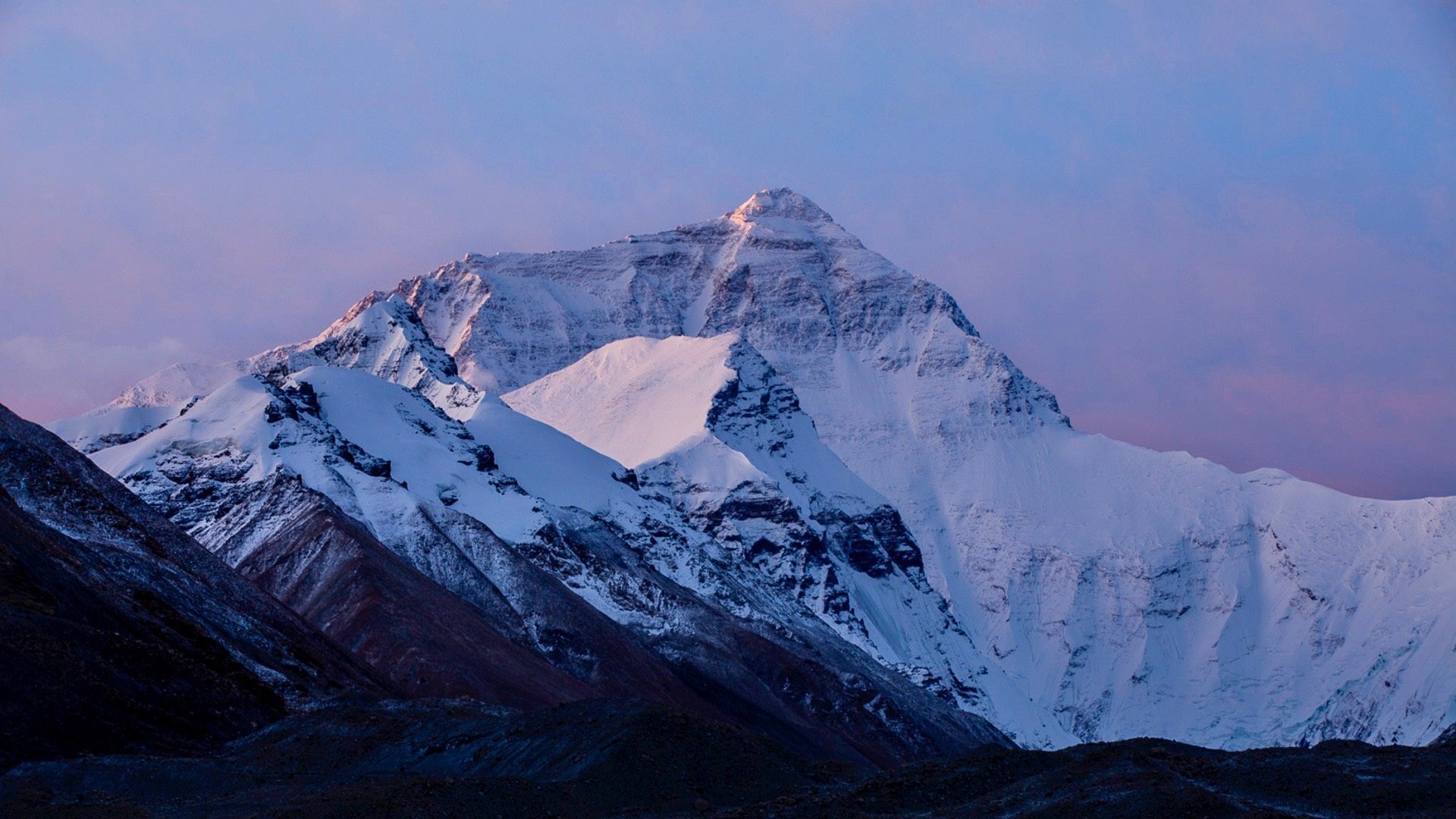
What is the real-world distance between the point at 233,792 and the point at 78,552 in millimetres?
38891

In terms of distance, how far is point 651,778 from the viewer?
2844 inches

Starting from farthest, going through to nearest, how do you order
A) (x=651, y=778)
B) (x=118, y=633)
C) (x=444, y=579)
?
(x=444, y=579) < (x=118, y=633) < (x=651, y=778)

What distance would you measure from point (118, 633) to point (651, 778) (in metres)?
30.8

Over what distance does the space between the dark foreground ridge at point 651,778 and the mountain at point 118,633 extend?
11.4 ft

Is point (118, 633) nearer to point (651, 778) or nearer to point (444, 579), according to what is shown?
point (651, 778)

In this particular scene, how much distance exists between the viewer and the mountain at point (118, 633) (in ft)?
255

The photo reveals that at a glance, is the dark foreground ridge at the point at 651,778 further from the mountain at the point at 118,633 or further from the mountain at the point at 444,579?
the mountain at the point at 444,579

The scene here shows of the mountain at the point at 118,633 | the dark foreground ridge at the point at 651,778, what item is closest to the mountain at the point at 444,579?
the mountain at the point at 118,633

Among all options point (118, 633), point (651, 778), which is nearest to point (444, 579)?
point (118, 633)

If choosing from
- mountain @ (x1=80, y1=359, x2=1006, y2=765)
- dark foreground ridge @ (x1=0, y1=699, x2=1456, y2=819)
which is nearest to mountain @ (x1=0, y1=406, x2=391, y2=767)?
dark foreground ridge @ (x1=0, y1=699, x2=1456, y2=819)

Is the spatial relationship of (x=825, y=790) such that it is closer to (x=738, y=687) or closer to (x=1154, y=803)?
Result: (x=1154, y=803)

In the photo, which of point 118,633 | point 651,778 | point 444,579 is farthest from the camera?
point 444,579

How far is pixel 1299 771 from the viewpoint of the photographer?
69.4m

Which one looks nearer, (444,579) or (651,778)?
(651,778)
